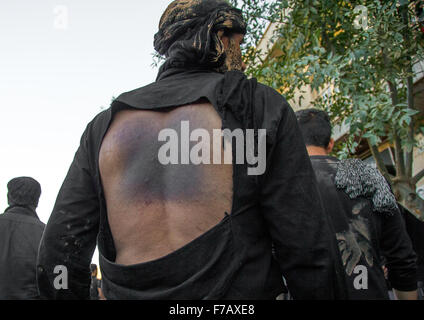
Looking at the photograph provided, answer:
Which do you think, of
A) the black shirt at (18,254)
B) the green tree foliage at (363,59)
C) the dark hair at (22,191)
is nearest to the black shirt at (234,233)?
the black shirt at (18,254)

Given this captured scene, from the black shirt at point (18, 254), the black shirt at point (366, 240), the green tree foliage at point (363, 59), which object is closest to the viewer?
the black shirt at point (366, 240)

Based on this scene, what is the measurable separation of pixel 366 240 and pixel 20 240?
324 cm

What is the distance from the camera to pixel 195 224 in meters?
1.41

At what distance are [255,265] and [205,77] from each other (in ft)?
2.46

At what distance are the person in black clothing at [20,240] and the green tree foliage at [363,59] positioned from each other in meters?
3.64

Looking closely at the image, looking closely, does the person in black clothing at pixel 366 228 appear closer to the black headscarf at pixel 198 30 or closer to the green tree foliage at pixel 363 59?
the black headscarf at pixel 198 30

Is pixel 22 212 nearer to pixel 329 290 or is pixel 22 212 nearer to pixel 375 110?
pixel 329 290

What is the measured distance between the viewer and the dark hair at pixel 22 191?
4.39 metres

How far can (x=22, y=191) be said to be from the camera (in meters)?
4.39

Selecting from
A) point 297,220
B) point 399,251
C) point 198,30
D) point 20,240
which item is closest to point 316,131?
point 399,251

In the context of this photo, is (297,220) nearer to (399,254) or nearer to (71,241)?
(71,241)

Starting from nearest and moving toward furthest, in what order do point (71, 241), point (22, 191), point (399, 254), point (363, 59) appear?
point (71, 241), point (399, 254), point (22, 191), point (363, 59)

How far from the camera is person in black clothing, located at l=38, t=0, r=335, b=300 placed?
1365mm
